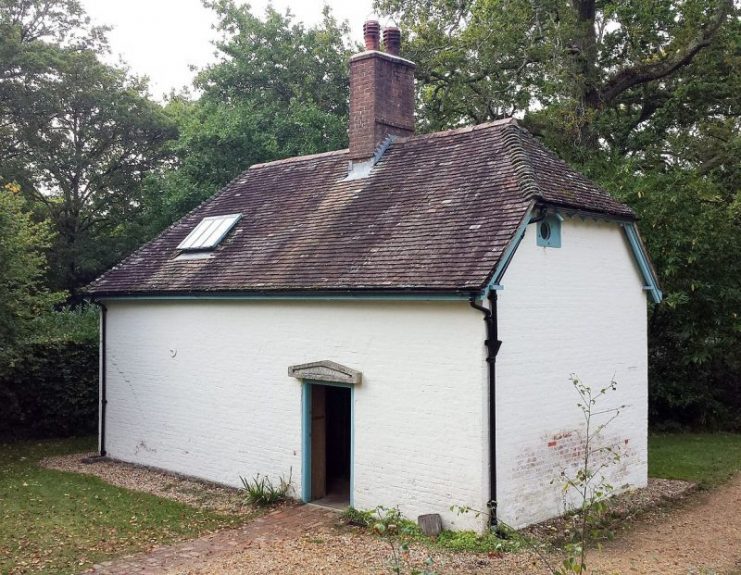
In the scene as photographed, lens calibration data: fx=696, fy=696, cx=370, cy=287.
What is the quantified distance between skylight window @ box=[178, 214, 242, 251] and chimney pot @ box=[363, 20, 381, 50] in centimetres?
495

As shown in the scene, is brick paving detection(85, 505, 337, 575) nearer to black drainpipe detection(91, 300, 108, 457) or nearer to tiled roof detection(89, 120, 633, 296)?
tiled roof detection(89, 120, 633, 296)

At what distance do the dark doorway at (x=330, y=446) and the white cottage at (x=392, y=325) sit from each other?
4cm

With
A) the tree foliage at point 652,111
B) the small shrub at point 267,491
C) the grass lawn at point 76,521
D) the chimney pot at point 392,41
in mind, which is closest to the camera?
the grass lawn at point 76,521

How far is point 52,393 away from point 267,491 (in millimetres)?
8651

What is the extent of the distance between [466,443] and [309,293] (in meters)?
3.77

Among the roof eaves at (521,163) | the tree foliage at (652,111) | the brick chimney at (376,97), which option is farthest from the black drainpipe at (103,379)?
the tree foliage at (652,111)

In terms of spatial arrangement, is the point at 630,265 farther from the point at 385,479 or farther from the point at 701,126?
the point at 701,126

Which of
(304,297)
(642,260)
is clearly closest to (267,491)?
(304,297)

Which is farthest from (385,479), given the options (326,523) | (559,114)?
(559,114)

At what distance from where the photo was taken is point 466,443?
1027 centimetres

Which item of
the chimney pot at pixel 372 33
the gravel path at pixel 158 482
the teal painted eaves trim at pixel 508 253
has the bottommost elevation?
the gravel path at pixel 158 482

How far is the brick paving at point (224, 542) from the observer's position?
9445 millimetres

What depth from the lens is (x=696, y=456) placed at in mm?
16234

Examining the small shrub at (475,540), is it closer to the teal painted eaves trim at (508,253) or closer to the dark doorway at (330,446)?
the dark doorway at (330,446)
